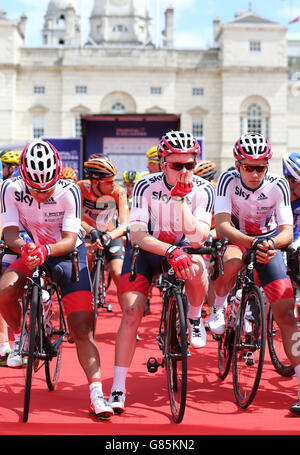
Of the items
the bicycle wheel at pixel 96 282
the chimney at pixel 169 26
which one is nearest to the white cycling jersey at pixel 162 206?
the bicycle wheel at pixel 96 282

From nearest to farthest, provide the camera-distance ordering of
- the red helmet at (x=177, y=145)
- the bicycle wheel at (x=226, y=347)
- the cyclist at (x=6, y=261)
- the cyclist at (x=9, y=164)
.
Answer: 1. the red helmet at (x=177, y=145)
2. the bicycle wheel at (x=226, y=347)
3. the cyclist at (x=6, y=261)
4. the cyclist at (x=9, y=164)

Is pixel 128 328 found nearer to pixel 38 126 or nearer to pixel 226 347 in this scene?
pixel 226 347

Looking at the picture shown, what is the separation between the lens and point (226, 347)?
19.2 feet

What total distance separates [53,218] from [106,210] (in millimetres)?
3250

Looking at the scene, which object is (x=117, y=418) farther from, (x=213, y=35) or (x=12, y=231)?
(x=213, y=35)

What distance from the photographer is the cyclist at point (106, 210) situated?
26.0 ft

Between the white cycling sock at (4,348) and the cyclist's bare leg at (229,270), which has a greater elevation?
the cyclist's bare leg at (229,270)

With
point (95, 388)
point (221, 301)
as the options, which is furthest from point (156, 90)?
point (95, 388)

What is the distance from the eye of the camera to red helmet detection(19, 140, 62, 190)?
16.2ft

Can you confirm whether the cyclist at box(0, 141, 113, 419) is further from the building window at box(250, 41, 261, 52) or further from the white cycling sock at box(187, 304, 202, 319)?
the building window at box(250, 41, 261, 52)

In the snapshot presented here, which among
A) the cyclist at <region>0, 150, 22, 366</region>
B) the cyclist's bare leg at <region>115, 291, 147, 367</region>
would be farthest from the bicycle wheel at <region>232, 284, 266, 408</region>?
the cyclist at <region>0, 150, 22, 366</region>

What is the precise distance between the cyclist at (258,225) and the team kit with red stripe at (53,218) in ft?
4.26

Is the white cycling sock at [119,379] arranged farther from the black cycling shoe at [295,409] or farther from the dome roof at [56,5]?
the dome roof at [56,5]
